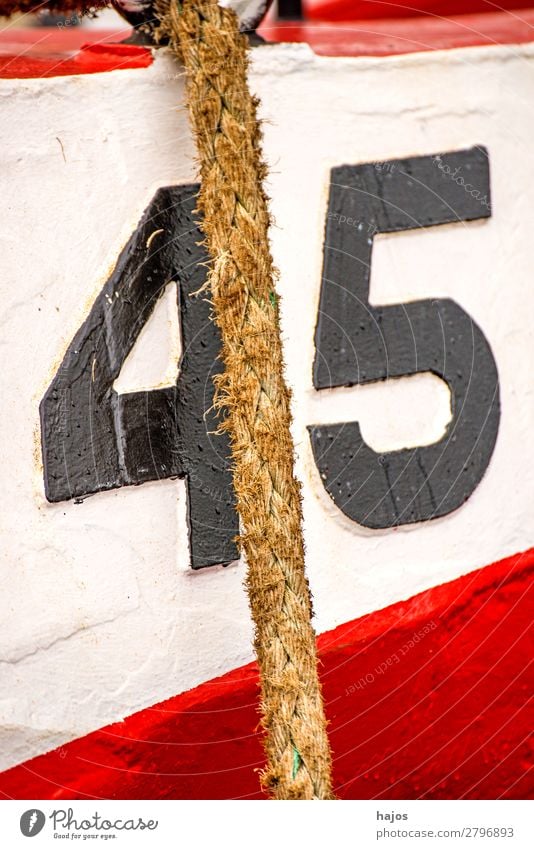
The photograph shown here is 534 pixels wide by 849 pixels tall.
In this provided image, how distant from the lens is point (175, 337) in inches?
30.2

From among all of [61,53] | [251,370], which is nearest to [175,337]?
[251,370]

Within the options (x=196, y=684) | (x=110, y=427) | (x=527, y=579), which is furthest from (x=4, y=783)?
(x=527, y=579)

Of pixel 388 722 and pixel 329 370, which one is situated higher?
pixel 329 370

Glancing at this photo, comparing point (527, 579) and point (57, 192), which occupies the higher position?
point (57, 192)

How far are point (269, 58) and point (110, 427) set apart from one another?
0.37 m

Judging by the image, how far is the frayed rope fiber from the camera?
2.22ft

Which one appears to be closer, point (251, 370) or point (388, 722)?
point (251, 370)

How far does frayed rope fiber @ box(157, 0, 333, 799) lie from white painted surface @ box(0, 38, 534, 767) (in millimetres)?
75

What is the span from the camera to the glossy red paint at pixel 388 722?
77cm

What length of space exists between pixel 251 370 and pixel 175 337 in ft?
0.38

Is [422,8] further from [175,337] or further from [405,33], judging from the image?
[175,337]

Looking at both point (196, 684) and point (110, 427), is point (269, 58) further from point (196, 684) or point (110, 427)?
point (196, 684)
